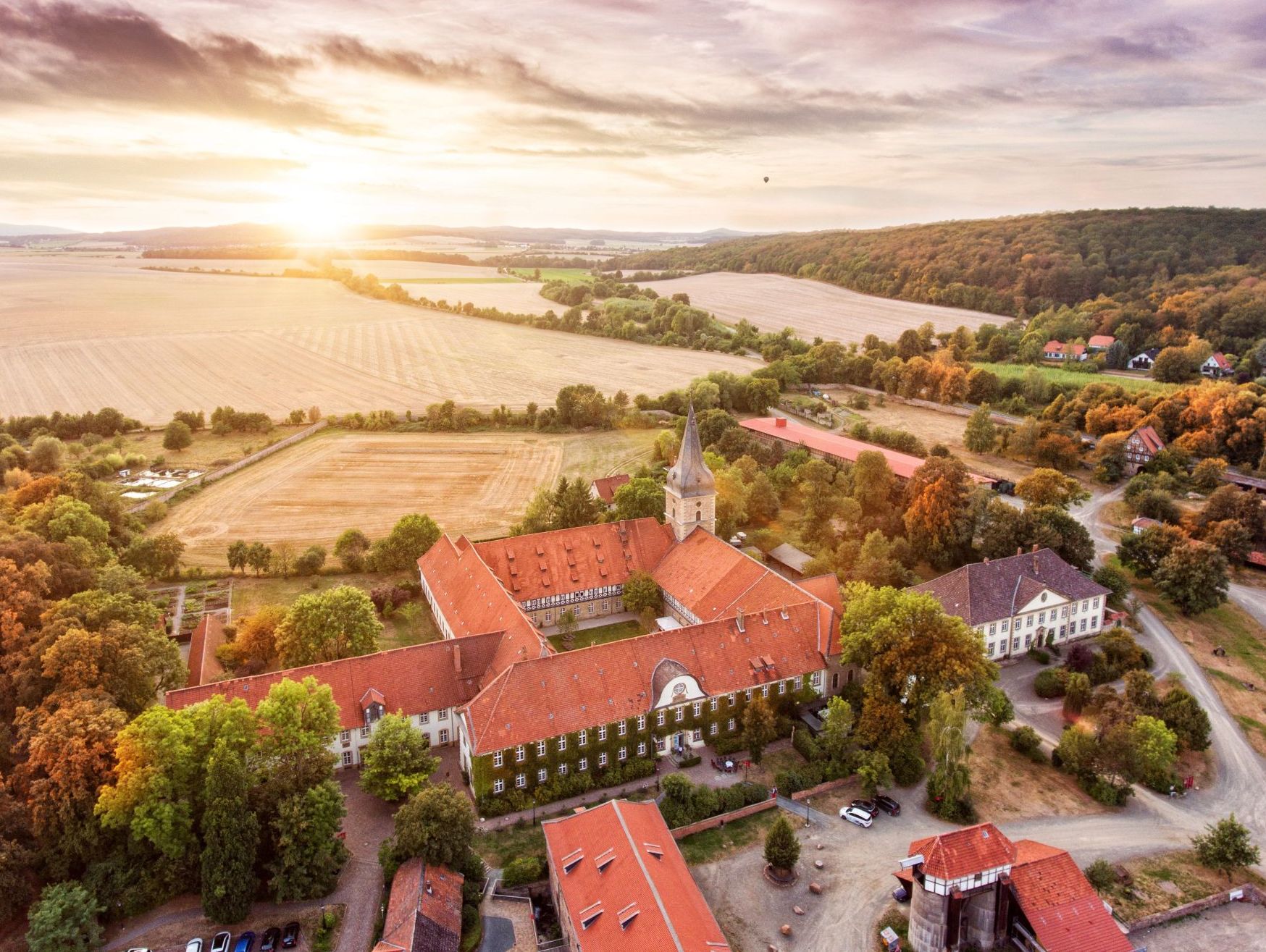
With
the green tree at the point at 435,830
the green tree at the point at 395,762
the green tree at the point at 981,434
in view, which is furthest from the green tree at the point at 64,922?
the green tree at the point at 981,434

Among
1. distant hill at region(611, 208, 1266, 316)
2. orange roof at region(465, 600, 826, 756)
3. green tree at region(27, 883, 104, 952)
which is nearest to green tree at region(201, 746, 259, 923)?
green tree at region(27, 883, 104, 952)

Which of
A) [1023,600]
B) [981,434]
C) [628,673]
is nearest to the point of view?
[628,673]

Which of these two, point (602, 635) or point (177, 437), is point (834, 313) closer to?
point (177, 437)

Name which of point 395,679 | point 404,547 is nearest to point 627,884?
point 395,679

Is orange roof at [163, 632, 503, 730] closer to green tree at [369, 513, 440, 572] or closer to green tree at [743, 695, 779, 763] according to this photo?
green tree at [743, 695, 779, 763]

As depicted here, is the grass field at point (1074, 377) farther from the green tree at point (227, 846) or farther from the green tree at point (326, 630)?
the green tree at point (227, 846)
